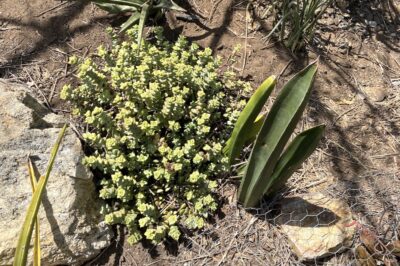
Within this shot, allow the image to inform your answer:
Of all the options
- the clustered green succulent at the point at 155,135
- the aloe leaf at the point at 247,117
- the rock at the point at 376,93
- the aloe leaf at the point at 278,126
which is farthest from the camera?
the rock at the point at 376,93

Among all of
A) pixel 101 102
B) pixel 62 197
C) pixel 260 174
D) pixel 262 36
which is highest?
pixel 262 36

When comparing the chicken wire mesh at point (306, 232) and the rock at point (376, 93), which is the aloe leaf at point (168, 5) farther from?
the rock at point (376, 93)

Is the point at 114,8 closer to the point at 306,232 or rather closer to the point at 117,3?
the point at 117,3

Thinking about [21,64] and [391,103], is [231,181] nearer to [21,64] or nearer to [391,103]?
[391,103]

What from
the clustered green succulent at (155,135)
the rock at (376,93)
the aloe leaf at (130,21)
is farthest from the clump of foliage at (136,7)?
the rock at (376,93)

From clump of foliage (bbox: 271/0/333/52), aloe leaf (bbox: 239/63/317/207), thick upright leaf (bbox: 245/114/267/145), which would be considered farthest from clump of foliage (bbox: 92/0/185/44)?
aloe leaf (bbox: 239/63/317/207)

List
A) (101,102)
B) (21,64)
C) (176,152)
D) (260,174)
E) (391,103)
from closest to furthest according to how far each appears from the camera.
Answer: (260,174) → (176,152) → (101,102) → (21,64) → (391,103)

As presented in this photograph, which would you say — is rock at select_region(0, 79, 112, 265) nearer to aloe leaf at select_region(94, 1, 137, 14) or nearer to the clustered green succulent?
the clustered green succulent

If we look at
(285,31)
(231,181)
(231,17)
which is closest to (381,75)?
(285,31)

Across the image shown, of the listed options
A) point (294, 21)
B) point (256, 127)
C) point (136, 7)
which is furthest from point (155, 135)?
point (294, 21)
